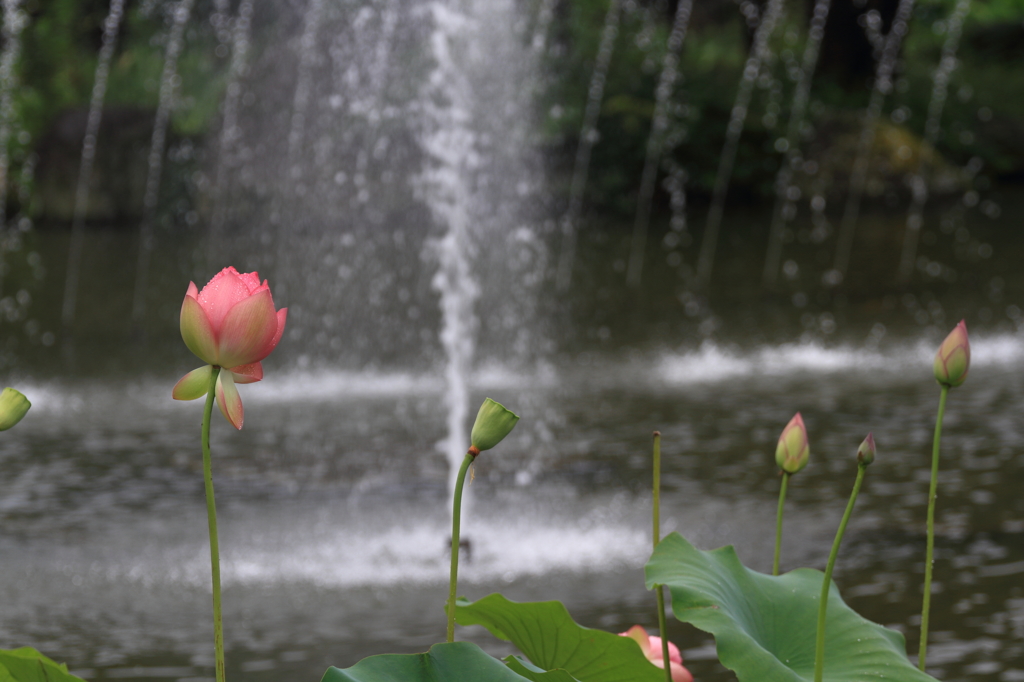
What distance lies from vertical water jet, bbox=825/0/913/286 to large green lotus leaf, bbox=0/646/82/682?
10.4 metres

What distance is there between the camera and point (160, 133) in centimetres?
1695

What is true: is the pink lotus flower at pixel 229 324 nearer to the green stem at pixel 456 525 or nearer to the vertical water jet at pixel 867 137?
the green stem at pixel 456 525

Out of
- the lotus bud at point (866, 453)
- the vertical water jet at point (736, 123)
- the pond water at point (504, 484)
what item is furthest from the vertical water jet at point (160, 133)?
the lotus bud at point (866, 453)

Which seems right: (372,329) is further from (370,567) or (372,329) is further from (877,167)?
(877,167)

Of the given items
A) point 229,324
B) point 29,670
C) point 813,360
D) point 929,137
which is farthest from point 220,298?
point 929,137

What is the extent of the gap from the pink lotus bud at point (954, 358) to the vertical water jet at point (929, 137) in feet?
32.0

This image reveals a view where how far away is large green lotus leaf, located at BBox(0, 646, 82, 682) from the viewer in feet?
3.97

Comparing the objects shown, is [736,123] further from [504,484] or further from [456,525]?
[456,525]

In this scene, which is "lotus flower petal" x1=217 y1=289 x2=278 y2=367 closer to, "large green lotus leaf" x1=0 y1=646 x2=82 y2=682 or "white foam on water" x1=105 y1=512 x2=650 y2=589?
"large green lotus leaf" x1=0 y1=646 x2=82 y2=682

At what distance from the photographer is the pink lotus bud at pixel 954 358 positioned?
1.40 meters

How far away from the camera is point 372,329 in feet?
32.3

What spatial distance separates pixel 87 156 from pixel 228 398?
655 inches

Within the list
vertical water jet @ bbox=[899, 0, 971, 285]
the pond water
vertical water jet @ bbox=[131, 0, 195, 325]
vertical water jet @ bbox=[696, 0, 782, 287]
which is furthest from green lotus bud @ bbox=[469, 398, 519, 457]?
vertical water jet @ bbox=[696, 0, 782, 287]

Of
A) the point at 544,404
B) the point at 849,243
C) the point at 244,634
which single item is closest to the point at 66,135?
the point at 849,243
